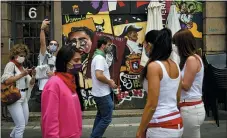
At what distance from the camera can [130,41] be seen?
416 inches

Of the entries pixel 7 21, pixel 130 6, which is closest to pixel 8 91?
pixel 7 21

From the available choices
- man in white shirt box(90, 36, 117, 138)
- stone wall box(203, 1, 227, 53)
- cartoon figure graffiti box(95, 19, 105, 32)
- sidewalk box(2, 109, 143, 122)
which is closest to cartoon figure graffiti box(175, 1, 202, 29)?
stone wall box(203, 1, 227, 53)

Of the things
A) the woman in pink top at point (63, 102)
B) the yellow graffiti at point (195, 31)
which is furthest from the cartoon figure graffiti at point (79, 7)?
the woman in pink top at point (63, 102)

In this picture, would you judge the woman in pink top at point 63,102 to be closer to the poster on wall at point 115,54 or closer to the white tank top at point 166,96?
the white tank top at point 166,96

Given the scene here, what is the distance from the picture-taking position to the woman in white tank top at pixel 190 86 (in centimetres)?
409

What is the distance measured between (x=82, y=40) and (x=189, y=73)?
22.3ft

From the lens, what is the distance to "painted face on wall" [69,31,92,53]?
1054 centimetres

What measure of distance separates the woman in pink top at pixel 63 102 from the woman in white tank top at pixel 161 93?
0.64m

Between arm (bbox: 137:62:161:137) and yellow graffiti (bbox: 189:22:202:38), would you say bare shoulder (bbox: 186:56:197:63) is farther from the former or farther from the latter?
yellow graffiti (bbox: 189:22:202:38)

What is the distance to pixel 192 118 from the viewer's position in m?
4.08

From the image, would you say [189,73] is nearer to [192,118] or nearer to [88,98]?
[192,118]

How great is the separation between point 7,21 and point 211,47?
5581 millimetres

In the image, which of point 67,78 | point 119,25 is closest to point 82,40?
point 119,25

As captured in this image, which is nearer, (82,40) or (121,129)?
(121,129)
